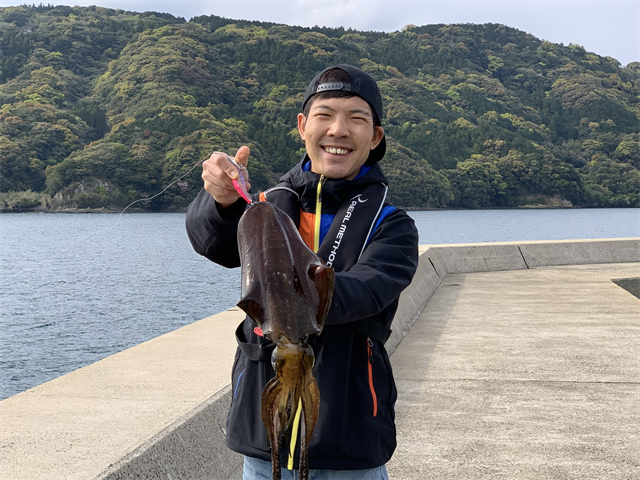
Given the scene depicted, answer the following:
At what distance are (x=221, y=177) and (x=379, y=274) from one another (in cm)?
47

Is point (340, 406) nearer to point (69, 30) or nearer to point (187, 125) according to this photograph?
point (187, 125)

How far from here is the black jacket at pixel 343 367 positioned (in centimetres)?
178

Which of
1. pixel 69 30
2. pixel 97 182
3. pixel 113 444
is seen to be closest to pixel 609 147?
pixel 69 30

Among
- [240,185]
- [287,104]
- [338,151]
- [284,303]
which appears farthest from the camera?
[287,104]

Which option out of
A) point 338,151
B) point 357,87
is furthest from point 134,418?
point 357,87

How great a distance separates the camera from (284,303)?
1346 millimetres

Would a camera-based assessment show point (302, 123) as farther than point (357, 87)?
Yes

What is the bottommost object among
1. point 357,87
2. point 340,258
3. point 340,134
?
point 340,258

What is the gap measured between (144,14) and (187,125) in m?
127

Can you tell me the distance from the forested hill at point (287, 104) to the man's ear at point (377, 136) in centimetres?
2032

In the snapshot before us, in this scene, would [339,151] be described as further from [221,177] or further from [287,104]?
[287,104]

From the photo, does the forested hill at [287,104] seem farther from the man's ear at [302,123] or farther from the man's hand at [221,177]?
the man's hand at [221,177]

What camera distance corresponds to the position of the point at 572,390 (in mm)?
5195

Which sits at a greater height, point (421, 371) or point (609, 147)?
point (421, 371)
